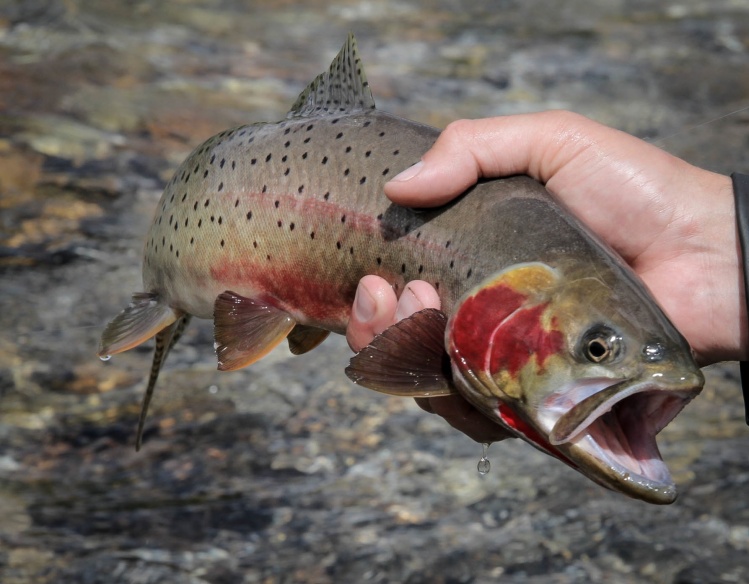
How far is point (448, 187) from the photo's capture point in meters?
2.77

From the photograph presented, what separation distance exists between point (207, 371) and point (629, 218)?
338 centimetres

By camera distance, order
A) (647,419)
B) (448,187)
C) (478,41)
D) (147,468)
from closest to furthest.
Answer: (647,419) < (448,187) < (147,468) < (478,41)

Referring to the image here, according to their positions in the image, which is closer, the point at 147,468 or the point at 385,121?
the point at 385,121

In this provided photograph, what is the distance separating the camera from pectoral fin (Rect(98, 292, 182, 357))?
3488 mm

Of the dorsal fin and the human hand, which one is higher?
the dorsal fin

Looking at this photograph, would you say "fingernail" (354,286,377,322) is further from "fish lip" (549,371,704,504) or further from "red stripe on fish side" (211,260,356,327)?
"fish lip" (549,371,704,504)

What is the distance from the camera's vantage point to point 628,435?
7.50ft

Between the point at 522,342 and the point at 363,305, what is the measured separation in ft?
2.44

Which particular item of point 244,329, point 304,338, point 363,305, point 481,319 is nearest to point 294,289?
point 244,329

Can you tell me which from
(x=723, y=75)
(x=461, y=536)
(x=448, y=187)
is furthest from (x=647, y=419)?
(x=723, y=75)

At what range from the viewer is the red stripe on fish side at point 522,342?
226 centimetres

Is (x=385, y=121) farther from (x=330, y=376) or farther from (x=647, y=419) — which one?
(x=330, y=376)

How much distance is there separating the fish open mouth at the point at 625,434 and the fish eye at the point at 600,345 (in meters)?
0.07

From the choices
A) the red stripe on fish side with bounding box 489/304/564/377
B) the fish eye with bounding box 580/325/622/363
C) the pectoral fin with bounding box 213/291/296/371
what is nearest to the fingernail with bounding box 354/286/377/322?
the pectoral fin with bounding box 213/291/296/371
